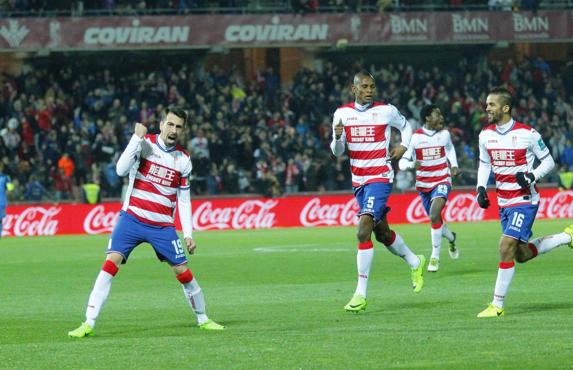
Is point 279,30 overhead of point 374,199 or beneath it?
beneath

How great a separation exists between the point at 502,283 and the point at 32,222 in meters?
23.3

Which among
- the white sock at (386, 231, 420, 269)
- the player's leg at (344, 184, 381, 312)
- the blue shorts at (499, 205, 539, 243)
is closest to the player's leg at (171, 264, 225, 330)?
the player's leg at (344, 184, 381, 312)

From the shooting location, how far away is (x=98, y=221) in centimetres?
3475

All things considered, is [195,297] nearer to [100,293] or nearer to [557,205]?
[100,293]

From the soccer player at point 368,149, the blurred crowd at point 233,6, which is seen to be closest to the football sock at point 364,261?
the soccer player at point 368,149

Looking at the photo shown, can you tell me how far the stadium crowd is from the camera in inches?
1426

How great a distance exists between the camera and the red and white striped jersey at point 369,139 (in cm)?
1461

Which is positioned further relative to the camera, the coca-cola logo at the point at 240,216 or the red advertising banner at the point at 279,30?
the red advertising banner at the point at 279,30

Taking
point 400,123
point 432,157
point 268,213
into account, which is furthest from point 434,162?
point 268,213

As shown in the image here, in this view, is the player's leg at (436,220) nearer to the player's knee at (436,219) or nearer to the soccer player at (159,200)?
the player's knee at (436,219)

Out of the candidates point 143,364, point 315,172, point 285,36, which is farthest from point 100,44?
point 143,364

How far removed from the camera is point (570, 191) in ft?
121

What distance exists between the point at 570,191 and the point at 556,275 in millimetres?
19573

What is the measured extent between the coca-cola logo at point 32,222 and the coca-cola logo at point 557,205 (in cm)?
1373
